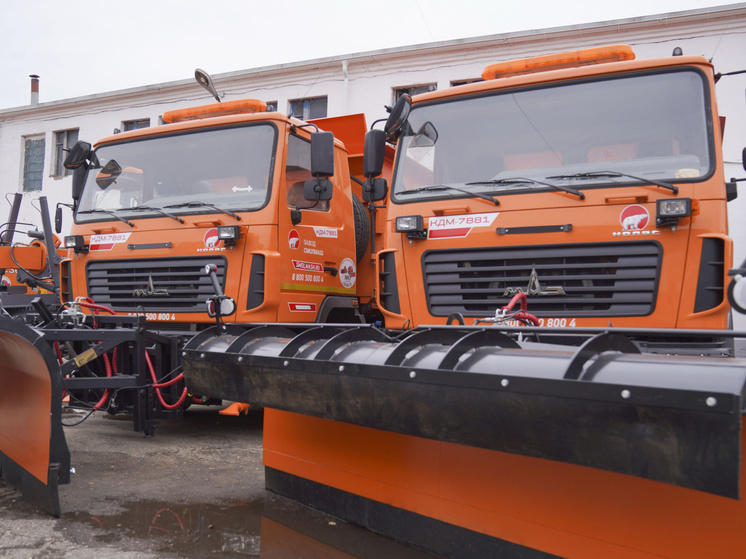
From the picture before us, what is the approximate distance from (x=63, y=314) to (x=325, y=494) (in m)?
2.43

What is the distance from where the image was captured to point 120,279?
570 centimetres

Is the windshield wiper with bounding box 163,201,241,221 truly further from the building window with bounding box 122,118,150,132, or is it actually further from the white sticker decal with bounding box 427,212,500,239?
the building window with bounding box 122,118,150,132

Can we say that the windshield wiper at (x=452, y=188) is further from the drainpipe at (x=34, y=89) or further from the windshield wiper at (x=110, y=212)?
the drainpipe at (x=34, y=89)

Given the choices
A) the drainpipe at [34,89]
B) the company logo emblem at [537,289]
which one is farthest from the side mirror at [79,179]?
the drainpipe at [34,89]

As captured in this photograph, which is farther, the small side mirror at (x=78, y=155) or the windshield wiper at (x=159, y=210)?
the small side mirror at (x=78, y=155)

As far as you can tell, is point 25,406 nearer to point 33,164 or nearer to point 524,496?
point 524,496

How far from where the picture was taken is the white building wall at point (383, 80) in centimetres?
1201

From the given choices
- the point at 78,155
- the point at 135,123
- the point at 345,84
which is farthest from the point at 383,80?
the point at 78,155

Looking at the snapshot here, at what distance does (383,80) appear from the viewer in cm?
1506

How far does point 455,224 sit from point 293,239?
1.69 m

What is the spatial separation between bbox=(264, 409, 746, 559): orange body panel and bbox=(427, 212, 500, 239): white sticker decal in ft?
5.25

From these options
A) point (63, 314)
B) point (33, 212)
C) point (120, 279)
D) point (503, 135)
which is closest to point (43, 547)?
point (63, 314)

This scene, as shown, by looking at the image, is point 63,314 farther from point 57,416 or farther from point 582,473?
point 582,473

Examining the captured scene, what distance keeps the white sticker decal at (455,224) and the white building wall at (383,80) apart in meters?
5.59
